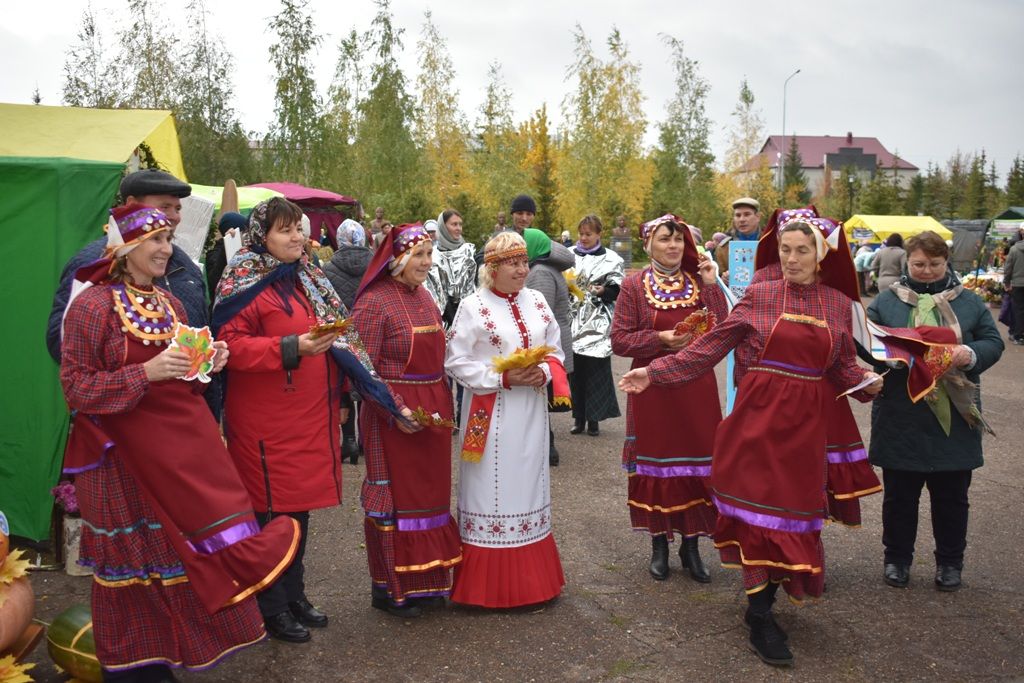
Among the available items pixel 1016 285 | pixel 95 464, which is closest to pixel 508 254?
pixel 95 464

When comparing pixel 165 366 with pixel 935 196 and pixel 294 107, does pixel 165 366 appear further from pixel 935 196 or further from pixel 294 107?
pixel 935 196

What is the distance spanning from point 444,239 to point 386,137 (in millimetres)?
21937

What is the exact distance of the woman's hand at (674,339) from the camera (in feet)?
17.2

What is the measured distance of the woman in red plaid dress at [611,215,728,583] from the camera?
211 inches

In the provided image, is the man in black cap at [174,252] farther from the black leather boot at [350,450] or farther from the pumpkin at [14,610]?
the black leather boot at [350,450]

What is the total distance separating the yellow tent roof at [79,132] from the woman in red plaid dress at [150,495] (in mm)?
2769

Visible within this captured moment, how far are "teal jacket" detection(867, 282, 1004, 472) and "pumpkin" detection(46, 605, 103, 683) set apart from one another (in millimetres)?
4063

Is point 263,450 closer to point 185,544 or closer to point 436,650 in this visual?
point 185,544

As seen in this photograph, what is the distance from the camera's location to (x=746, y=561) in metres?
4.39

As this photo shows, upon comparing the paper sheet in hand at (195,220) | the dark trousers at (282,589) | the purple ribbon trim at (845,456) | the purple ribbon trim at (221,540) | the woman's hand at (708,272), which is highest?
the paper sheet in hand at (195,220)

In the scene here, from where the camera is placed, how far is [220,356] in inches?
154

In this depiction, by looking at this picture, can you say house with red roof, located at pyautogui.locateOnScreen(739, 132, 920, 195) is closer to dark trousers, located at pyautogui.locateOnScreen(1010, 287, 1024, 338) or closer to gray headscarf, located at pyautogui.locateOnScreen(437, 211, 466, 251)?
A: dark trousers, located at pyautogui.locateOnScreen(1010, 287, 1024, 338)

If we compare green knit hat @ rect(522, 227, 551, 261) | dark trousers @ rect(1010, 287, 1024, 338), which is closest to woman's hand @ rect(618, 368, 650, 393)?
green knit hat @ rect(522, 227, 551, 261)

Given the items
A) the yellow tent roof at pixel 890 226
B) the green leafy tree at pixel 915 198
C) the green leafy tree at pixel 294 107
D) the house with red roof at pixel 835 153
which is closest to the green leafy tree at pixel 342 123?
the green leafy tree at pixel 294 107
